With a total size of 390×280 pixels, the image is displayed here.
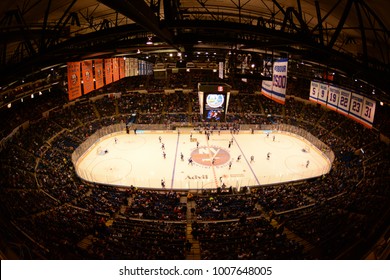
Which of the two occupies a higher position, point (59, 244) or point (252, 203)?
point (59, 244)

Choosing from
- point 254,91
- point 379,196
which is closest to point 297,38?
point 379,196

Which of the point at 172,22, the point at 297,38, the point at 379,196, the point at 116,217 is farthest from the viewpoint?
the point at 116,217

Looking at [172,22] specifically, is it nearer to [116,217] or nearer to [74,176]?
[116,217]

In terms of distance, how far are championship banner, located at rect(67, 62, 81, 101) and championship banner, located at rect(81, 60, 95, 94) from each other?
1.38 feet

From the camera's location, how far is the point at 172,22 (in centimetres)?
810

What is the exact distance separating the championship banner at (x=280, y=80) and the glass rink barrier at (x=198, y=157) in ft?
33.0

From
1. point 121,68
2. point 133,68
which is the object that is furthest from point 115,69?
point 133,68

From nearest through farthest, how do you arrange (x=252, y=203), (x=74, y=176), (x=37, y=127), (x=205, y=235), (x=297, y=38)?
(x=297, y=38) < (x=205, y=235) < (x=252, y=203) < (x=74, y=176) < (x=37, y=127)

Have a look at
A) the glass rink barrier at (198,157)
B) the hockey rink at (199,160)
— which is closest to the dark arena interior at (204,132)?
the glass rink barrier at (198,157)

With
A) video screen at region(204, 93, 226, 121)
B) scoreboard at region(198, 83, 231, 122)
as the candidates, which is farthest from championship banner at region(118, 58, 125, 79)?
video screen at region(204, 93, 226, 121)

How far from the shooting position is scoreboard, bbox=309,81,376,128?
48.5 ft

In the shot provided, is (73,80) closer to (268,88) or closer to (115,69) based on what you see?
(115,69)

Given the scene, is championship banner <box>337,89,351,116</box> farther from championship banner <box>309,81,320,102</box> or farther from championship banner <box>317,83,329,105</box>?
championship banner <box>309,81,320,102</box>
